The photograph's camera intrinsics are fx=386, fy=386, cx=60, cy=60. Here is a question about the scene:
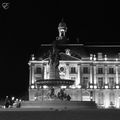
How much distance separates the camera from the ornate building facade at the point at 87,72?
96.6 metres

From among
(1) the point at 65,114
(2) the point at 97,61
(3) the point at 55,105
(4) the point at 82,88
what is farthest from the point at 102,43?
(1) the point at 65,114

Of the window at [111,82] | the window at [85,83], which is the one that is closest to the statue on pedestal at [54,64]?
the window at [85,83]

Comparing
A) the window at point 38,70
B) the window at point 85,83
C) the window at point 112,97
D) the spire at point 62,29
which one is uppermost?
the spire at point 62,29

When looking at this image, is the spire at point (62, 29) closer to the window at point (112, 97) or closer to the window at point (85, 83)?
the window at point (85, 83)

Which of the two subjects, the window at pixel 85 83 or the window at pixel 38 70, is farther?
the window at pixel 38 70

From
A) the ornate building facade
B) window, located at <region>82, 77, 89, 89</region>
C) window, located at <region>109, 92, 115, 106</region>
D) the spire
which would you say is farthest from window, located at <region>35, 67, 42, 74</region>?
window, located at <region>109, 92, 115, 106</region>

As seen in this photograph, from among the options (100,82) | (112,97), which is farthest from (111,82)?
(112,97)

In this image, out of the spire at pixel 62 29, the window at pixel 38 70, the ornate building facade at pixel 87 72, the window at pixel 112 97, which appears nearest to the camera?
the window at pixel 112 97

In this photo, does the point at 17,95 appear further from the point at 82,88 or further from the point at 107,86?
the point at 107,86

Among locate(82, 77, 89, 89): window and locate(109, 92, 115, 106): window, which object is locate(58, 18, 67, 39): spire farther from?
locate(109, 92, 115, 106): window

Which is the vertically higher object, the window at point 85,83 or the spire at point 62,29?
the spire at point 62,29

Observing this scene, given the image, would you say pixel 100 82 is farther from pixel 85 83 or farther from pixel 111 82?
pixel 85 83

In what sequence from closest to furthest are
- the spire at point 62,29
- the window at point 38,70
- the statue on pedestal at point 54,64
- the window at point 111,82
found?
the statue on pedestal at point 54,64, the window at point 38,70, the window at point 111,82, the spire at point 62,29

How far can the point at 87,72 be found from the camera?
99750 millimetres
